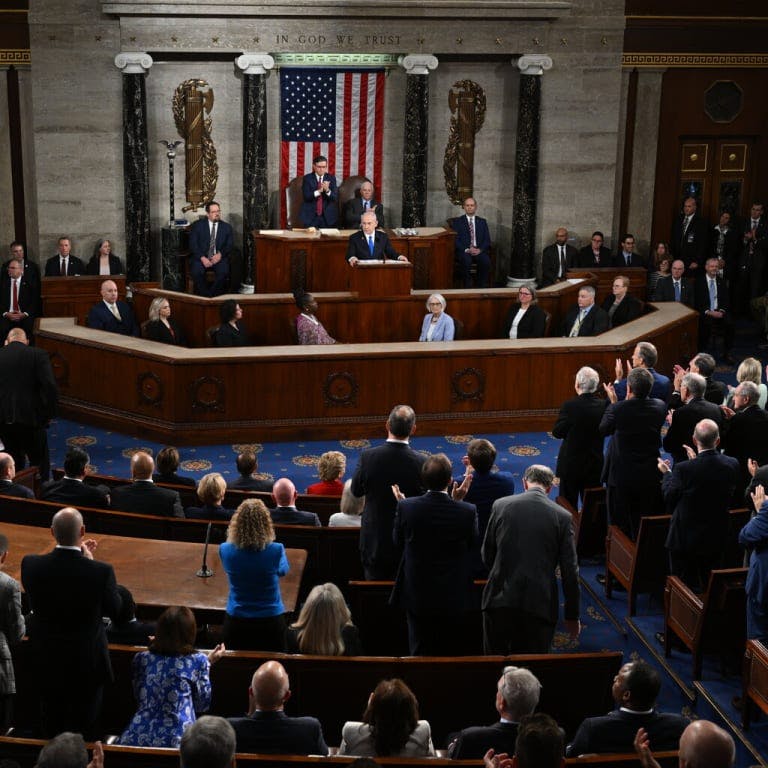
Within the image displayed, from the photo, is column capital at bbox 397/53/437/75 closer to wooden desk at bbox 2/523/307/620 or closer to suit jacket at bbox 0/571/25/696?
wooden desk at bbox 2/523/307/620

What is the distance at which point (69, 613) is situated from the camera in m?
5.12

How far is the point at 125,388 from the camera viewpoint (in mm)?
11406

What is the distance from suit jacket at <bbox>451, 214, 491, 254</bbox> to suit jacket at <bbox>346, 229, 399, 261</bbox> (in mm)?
2514

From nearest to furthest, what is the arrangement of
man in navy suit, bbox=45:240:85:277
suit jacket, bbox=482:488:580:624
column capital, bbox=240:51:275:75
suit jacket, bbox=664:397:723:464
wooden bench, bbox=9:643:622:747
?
wooden bench, bbox=9:643:622:747 < suit jacket, bbox=482:488:580:624 < suit jacket, bbox=664:397:723:464 < man in navy suit, bbox=45:240:85:277 < column capital, bbox=240:51:275:75

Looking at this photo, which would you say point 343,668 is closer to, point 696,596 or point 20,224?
point 696,596

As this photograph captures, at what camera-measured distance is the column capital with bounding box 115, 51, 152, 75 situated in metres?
15.0

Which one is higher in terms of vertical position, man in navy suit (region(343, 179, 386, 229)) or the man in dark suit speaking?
man in navy suit (region(343, 179, 386, 229))

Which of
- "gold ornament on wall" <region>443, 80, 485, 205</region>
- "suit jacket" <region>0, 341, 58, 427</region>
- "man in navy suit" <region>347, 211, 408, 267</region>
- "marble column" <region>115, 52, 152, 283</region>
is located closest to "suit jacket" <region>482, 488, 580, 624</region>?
"suit jacket" <region>0, 341, 58, 427</region>

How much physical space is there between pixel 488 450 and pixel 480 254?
30.9 ft

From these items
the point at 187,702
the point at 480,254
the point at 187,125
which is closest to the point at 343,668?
the point at 187,702

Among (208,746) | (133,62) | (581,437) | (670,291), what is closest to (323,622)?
(208,746)

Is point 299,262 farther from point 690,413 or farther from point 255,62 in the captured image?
point 690,413

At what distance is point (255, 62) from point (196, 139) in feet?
4.49

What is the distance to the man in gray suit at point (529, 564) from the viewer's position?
590 cm
